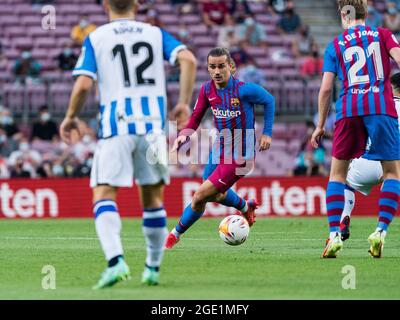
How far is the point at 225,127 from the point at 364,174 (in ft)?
5.39

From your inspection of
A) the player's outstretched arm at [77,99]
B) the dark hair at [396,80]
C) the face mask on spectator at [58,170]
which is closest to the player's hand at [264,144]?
the dark hair at [396,80]

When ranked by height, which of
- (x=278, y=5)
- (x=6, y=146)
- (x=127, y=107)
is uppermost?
(x=278, y=5)

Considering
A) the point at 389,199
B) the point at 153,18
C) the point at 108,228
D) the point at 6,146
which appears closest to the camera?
A: the point at 108,228

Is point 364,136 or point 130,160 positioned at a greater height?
point 130,160

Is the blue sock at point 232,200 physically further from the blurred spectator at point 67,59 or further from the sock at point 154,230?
the blurred spectator at point 67,59

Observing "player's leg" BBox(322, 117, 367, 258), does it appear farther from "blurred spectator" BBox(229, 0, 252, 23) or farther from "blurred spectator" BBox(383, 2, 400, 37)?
"blurred spectator" BBox(383, 2, 400, 37)

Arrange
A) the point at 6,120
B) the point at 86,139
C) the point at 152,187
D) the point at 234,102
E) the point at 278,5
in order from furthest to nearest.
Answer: the point at 278,5 → the point at 6,120 → the point at 86,139 → the point at 234,102 → the point at 152,187

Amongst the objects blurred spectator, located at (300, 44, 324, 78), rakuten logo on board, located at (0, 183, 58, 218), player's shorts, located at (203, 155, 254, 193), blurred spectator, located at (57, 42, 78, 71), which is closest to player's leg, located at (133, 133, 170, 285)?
player's shorts, located at (203, 155, 254, 193)

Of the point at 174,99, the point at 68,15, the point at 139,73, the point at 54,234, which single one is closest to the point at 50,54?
the point at 68,15

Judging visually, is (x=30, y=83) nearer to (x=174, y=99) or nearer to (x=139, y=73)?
(x=174, y=99)

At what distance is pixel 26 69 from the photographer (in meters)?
24.3

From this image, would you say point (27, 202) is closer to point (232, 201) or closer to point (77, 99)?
point (232, 201)

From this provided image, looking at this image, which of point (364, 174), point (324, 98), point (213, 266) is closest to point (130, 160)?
point (213, 266)
